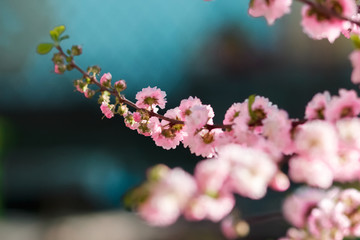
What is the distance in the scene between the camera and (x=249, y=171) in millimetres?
450

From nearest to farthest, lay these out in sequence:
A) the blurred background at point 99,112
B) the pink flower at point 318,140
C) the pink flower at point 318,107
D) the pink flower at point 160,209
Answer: the pink flower at point 160,209, the pink flower at point 318,140, the pink flower at point 318,107, the blurred background at point 99,112

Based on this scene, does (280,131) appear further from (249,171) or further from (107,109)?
(107,109)

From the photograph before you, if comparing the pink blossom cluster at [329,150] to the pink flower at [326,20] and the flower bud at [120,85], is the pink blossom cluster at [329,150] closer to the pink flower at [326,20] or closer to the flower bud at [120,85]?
the pink flower at [326,20]

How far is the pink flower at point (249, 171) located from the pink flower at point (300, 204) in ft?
0.38

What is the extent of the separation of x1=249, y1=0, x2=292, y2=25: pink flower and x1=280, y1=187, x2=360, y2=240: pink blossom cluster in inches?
7.5

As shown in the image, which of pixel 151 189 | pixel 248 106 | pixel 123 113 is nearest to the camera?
pixel 151 189

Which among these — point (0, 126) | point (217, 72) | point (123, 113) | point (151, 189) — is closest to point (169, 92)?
point (217, 72)

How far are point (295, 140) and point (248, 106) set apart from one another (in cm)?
12

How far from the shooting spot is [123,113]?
2.55ft

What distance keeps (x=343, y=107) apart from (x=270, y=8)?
135 mm

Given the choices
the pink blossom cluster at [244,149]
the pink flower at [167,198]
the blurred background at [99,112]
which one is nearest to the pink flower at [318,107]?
the pink blossom cluster at [244,149]

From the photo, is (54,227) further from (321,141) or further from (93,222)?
(321,141)

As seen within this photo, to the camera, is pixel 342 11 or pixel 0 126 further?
pixel 0 126

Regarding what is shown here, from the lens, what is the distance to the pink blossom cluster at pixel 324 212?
59 centimetres
